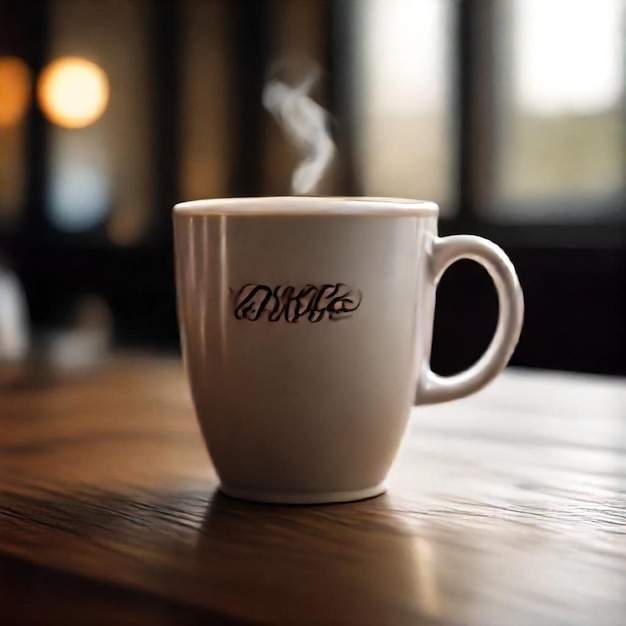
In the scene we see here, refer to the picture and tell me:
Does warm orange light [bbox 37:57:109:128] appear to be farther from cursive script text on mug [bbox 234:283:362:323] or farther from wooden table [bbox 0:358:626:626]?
cursive script text on mug [bbox 234:283:362:323]

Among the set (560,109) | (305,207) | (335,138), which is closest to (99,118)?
(335,138)

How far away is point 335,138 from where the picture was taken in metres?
1.74

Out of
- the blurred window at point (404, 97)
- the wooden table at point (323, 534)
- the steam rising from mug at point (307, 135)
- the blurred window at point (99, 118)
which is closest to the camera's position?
the wooden table at point (323, 534)

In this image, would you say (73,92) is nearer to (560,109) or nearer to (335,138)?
(335,138)

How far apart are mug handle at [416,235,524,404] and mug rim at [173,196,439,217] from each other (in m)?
0.02

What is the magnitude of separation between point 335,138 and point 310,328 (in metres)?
1.33

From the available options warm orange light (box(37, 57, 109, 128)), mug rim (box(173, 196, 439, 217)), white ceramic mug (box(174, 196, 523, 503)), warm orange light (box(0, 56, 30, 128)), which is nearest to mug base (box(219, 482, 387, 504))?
white ceramic mug (box(174, 196, 523, 503))

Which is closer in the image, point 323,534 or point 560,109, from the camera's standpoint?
point 323,534

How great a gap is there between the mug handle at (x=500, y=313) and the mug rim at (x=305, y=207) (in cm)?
2

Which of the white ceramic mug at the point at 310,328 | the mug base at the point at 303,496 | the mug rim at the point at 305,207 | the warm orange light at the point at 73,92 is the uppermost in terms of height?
the warm orange light at the point at 73,92

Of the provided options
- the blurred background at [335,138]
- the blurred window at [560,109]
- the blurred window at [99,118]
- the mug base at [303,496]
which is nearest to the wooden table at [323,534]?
the mug base at [303,496]

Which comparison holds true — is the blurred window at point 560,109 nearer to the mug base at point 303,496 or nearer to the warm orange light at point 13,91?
the warm orange light at point 13,91

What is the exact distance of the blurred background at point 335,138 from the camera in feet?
5.10

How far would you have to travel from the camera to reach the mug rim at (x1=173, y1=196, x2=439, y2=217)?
0.44m
